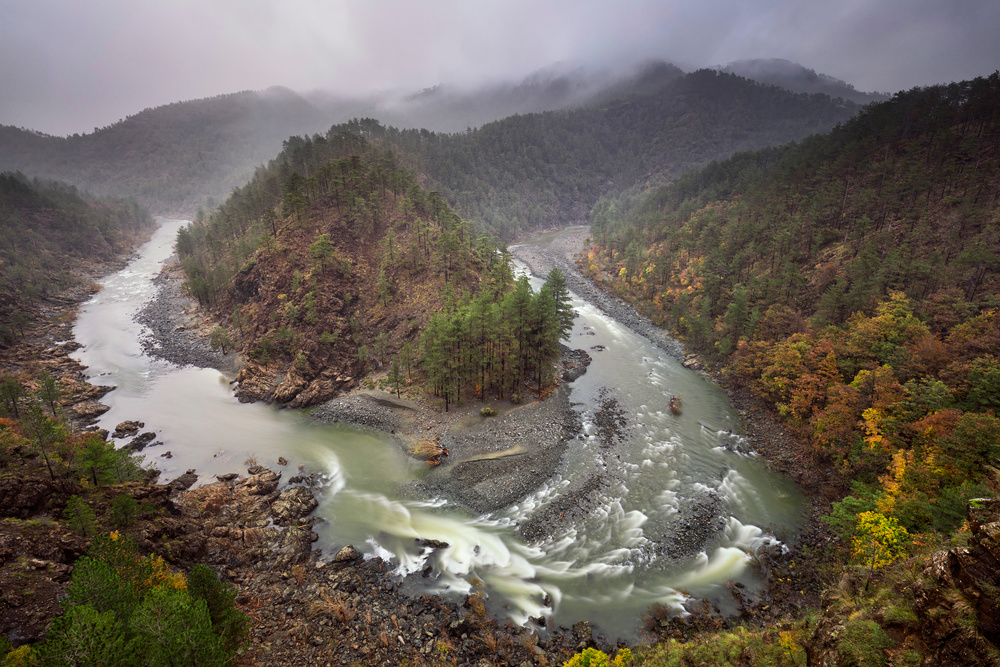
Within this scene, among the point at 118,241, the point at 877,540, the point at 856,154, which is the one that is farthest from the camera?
the point at 118,241

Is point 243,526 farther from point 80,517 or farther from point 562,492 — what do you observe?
point 562,492

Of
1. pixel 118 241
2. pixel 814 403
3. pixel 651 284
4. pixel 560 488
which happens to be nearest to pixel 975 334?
pixel 814 403

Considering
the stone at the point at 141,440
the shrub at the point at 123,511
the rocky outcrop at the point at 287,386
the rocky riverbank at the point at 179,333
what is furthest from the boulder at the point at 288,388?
the shrub at the point at 123,511

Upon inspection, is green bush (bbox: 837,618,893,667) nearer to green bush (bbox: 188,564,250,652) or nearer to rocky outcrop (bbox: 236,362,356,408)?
green bush (bbox: 188,564,250,652)

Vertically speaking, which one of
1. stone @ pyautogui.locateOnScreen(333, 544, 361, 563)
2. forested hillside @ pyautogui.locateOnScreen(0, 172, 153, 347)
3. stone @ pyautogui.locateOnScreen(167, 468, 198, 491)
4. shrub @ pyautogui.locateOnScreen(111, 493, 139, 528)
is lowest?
stone @ pyautogui.locateOnScreen(333, 544, 361, 563)

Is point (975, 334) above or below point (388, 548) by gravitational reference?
above

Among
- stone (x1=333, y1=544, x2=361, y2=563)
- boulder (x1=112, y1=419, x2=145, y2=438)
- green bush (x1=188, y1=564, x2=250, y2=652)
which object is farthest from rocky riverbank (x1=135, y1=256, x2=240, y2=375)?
green bush (x1=188, y1=564, x2=250, y2=652)

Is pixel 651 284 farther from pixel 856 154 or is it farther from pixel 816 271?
pixel 856 154
